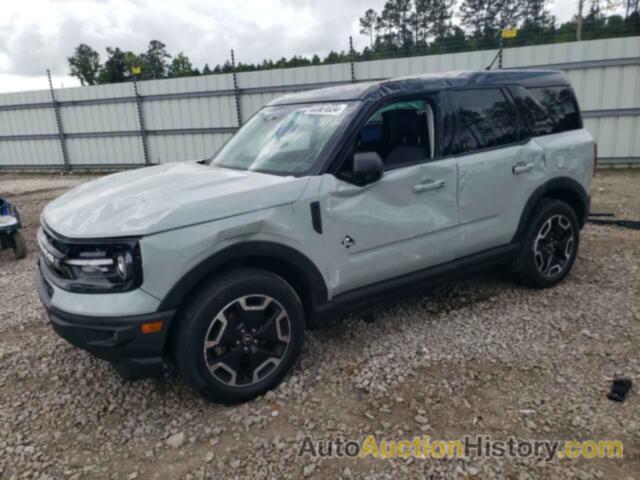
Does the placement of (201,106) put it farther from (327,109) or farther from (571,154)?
(571,154)

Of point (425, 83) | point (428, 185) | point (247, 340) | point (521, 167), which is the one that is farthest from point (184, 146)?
point (247, 340)

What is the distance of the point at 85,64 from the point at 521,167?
83.1 meters

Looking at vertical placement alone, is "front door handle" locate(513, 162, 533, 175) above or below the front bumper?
above

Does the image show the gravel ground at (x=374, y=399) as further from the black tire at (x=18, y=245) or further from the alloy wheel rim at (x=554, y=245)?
the black tire at (x=18, y=245)

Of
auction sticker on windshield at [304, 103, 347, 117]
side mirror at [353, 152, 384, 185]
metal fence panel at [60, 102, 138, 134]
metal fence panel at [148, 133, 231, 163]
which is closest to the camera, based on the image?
side mirror at [353, 152, 384, 185]

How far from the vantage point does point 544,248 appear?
440cm

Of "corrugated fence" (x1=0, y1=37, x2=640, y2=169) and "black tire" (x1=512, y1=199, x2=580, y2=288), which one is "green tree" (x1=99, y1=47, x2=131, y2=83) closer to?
"corrugated fence" (x1=0, y1=37, x2=640, y2=169)

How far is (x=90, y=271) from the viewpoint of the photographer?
264 centimetres

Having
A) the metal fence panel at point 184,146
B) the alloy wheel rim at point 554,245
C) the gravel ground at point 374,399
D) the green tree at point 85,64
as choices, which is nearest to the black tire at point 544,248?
the alloy wheel rim at point 554,245

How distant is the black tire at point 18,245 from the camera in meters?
6.16

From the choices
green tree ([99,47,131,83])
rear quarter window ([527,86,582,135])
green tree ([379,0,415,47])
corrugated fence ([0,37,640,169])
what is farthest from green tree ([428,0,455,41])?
green tree ([99,47,131,83])

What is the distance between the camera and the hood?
261 cm

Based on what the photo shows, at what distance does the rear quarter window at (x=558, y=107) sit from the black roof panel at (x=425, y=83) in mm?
68

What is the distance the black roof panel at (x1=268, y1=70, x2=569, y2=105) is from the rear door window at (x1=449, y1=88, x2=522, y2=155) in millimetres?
97
